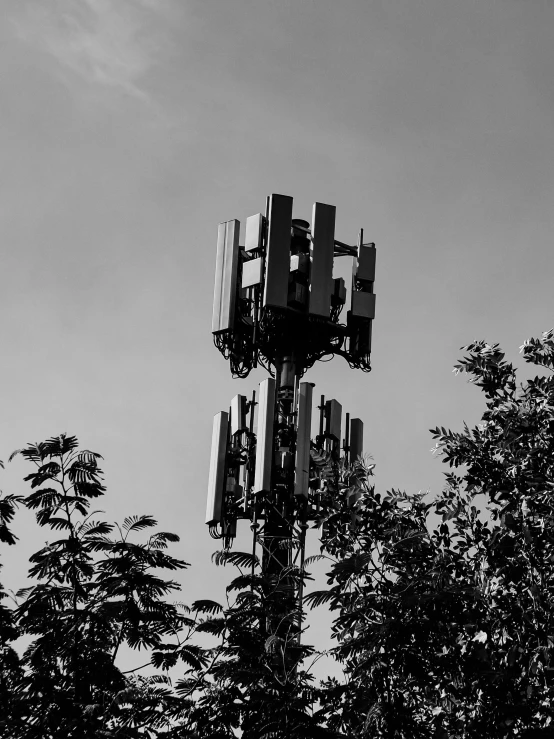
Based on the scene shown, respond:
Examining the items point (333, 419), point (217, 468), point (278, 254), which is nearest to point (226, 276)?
point (278, 254)

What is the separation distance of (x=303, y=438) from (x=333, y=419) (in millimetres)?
1309

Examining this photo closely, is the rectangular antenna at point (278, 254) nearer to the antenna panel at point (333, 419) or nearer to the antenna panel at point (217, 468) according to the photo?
the antenna panel at point (333, 419)

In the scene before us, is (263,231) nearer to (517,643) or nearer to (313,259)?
(313,259)

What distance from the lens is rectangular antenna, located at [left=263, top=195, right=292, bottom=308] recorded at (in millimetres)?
32594

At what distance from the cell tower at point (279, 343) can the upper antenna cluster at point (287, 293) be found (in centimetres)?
3

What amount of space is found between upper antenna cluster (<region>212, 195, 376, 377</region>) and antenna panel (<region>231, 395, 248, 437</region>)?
0.79m

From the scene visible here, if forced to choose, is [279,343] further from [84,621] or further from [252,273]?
[84,621]

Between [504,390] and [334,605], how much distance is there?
3067 millimetres

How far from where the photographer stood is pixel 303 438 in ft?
106

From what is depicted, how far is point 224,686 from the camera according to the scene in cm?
1201

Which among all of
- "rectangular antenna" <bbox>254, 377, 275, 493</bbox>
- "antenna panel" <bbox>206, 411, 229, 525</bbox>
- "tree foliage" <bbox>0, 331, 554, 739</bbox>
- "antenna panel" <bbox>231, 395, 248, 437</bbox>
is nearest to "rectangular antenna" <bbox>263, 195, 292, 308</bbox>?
"rectangular antenna" <bbox>254, 377, 275, 493</bbox>

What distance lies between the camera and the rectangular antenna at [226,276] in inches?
1302

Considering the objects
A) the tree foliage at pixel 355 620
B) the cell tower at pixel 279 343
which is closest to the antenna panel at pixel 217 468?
the cell tower at pixel 279 343

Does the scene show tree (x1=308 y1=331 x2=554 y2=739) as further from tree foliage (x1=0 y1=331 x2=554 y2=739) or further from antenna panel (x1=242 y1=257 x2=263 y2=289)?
antenna panel (x1=242 y1=257 x2=263 y2=289)
